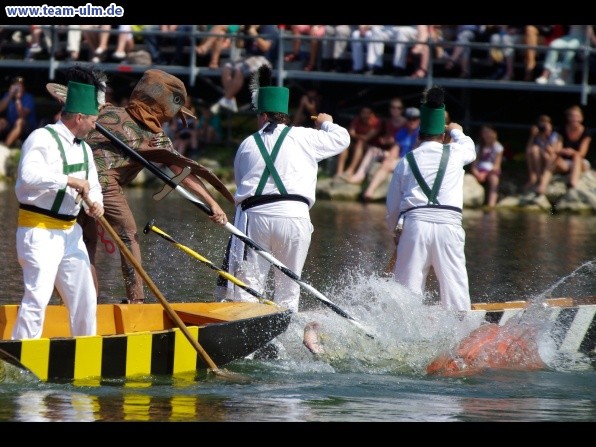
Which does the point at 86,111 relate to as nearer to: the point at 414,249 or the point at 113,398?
the point at 113,398

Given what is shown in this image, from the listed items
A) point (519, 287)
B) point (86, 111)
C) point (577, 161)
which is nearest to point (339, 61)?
point (577, 161)

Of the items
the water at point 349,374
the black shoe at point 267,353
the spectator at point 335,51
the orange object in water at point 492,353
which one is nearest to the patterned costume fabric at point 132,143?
the black shoe at point 267,353

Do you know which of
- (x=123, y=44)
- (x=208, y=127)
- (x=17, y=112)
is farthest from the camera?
(x=208, y=127)

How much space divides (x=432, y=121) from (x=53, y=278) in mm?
3616

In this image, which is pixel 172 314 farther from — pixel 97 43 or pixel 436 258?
pixel 97 43

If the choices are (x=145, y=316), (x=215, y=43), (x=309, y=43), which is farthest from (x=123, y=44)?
(x=145, y=316)

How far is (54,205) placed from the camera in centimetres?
921

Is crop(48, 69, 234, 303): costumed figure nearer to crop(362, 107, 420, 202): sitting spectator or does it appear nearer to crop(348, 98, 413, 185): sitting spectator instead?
crop(362, 107, 420, 202): sitting spectator

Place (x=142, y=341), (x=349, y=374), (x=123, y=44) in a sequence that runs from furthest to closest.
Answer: (x=123, y=44)
(x=349, y=374)
(x=142, y=341)

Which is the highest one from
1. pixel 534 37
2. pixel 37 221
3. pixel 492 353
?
pixel 534 37

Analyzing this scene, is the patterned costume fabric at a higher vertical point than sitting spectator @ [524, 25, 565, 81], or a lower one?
lower

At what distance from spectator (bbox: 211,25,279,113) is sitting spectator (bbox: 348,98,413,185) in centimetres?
245

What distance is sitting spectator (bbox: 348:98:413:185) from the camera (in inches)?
898

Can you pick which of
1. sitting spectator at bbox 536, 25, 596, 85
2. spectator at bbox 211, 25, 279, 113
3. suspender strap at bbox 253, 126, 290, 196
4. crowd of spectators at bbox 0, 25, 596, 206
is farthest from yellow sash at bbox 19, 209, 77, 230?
spectator at bbox 211, 25, 279, 113
